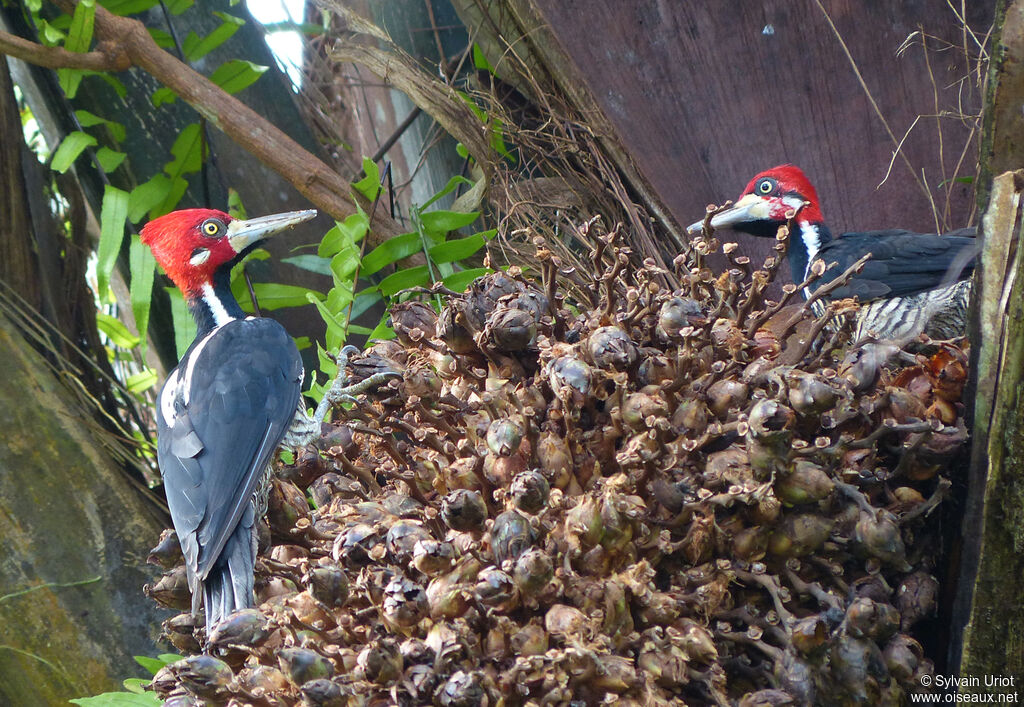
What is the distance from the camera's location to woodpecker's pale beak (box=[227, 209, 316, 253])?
2.16m

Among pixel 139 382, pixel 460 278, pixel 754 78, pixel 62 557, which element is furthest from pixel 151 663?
pixel 754 78

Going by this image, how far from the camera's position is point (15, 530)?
6.09ft

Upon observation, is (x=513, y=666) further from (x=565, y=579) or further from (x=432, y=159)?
(x=432, y=159)

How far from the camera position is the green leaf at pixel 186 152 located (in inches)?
86.4

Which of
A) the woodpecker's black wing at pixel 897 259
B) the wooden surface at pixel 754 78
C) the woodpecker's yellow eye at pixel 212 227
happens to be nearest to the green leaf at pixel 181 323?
the woodpecker's yellow eye at pixel 212 227

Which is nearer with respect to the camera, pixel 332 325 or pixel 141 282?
pixel 332 325

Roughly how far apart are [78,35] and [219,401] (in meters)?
0.82

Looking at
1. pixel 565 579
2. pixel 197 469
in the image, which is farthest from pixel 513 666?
pixel 197 469

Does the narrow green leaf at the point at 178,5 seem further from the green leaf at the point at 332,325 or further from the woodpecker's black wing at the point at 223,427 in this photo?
the green leaf at the point at 332,325

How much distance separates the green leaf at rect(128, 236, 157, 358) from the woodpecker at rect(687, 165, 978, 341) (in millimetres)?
1140

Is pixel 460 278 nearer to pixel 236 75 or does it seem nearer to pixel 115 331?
pixel 236 75

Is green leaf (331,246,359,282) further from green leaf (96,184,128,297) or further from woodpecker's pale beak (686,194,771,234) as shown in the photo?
woodpecker's pale beak (686,194,771,234)

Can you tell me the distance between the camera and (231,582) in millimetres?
1354

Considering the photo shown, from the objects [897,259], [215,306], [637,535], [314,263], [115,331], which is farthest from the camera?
[215,306]
